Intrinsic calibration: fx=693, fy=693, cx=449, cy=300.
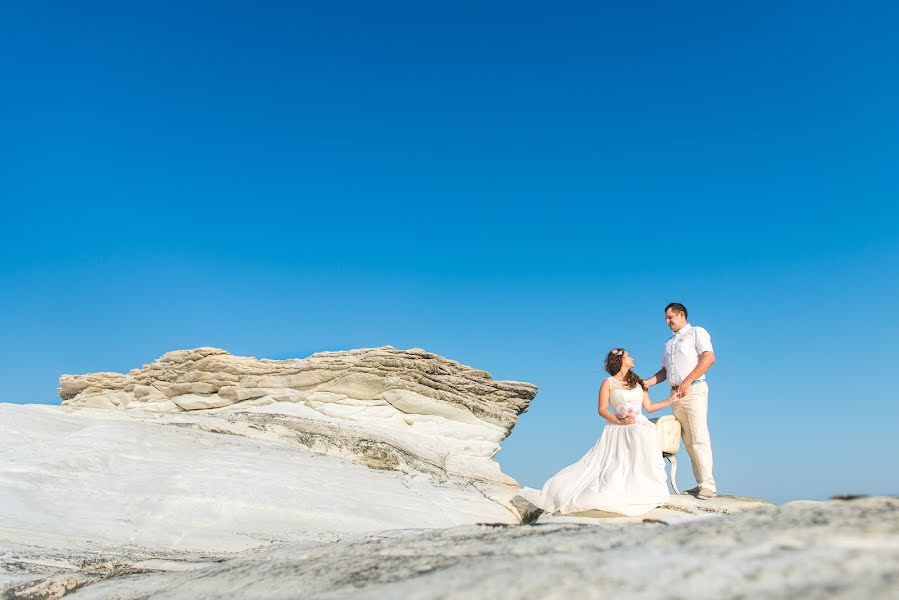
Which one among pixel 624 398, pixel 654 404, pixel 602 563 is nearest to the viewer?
pixel 602 563

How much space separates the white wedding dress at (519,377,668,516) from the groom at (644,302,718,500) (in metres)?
1.15

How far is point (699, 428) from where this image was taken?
1018 cm

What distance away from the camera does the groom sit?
10.1 metres

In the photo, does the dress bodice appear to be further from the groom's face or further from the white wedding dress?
the groom's face

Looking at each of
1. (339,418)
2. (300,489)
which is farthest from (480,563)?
(339,418)

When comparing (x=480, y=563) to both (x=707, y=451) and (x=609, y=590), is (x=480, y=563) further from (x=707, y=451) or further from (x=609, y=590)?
(x=707, y=451)

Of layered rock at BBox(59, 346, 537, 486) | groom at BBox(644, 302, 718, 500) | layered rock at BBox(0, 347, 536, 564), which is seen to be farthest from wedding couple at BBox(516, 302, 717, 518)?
layered rock at BBox(59, 346, 537, 486)

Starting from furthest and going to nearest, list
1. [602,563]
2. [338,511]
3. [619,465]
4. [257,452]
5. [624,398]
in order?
1. [257,452]
2. [338,511]
3. [624,398]
4. [619,465]
5. [602,563]

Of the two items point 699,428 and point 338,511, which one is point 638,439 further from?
point 338,511

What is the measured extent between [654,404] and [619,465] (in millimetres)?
1512

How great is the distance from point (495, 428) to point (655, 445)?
7.11 m

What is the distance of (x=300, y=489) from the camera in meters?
9.80

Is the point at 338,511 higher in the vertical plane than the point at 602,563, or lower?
higher

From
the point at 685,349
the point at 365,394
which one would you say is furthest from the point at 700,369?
the point at 365,394
